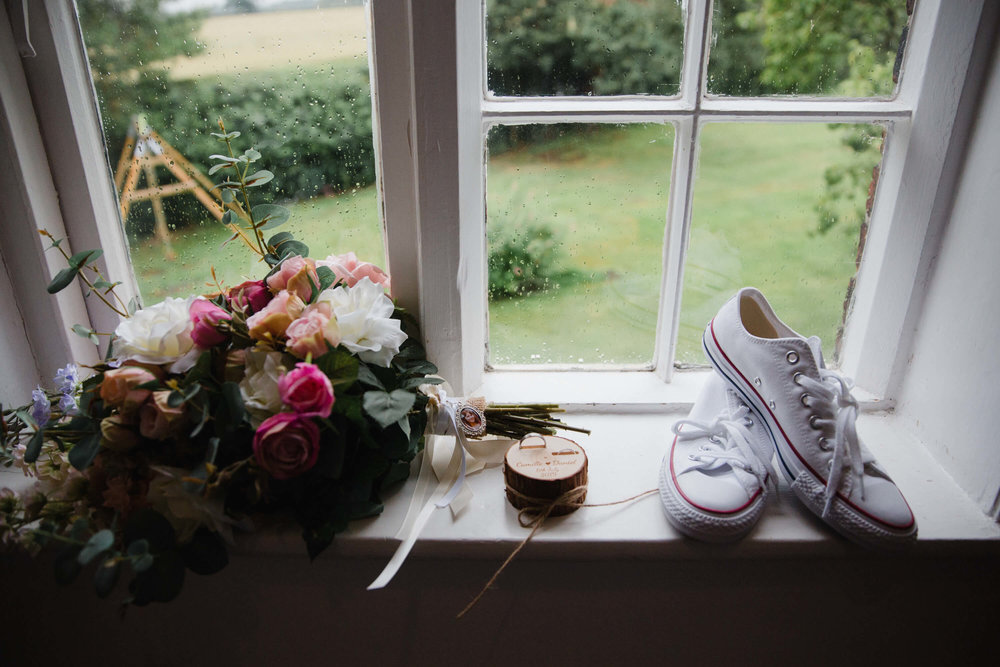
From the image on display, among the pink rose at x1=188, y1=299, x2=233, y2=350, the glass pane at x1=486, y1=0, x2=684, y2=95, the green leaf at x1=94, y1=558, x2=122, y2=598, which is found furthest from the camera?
the glass pane at x1=486, y1=0, x2=684, y2=95

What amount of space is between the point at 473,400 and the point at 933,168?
2.13ft

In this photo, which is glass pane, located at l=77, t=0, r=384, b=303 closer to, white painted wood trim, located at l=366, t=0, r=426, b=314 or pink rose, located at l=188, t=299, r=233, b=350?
Answer: white painted wood trim, located at l=366, t=0, r=426, b=314

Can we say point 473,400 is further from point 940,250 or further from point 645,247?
point 940,250

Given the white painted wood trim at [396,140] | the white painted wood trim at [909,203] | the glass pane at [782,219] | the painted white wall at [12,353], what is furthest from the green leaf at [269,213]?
the white painted wood trim at [909,203]

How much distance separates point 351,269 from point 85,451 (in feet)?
1.15

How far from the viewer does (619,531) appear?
736mm

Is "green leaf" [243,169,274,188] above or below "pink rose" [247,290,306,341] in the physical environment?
above

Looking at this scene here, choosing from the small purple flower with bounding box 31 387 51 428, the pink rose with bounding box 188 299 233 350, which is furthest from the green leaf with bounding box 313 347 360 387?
the small purple flower with bounding box 31 387 51 428

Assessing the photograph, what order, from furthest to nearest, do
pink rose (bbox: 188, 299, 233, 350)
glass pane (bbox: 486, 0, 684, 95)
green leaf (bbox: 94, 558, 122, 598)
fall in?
1. glass pane (bbox: 486, 0, 684, 95)
2. pink rose (bbox: 188, 299, 233, 350)
3. green leaf (bbox: 94, 558, 122, 598)

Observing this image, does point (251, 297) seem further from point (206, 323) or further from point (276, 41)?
point (276, 41)

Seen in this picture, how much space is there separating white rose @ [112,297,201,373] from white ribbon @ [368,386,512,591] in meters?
0.28

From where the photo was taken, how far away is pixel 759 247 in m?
0.91

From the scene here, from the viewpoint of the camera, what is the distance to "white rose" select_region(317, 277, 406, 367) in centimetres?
68

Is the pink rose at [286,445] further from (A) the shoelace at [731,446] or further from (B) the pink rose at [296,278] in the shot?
(A) the shoelace at [731,446]
